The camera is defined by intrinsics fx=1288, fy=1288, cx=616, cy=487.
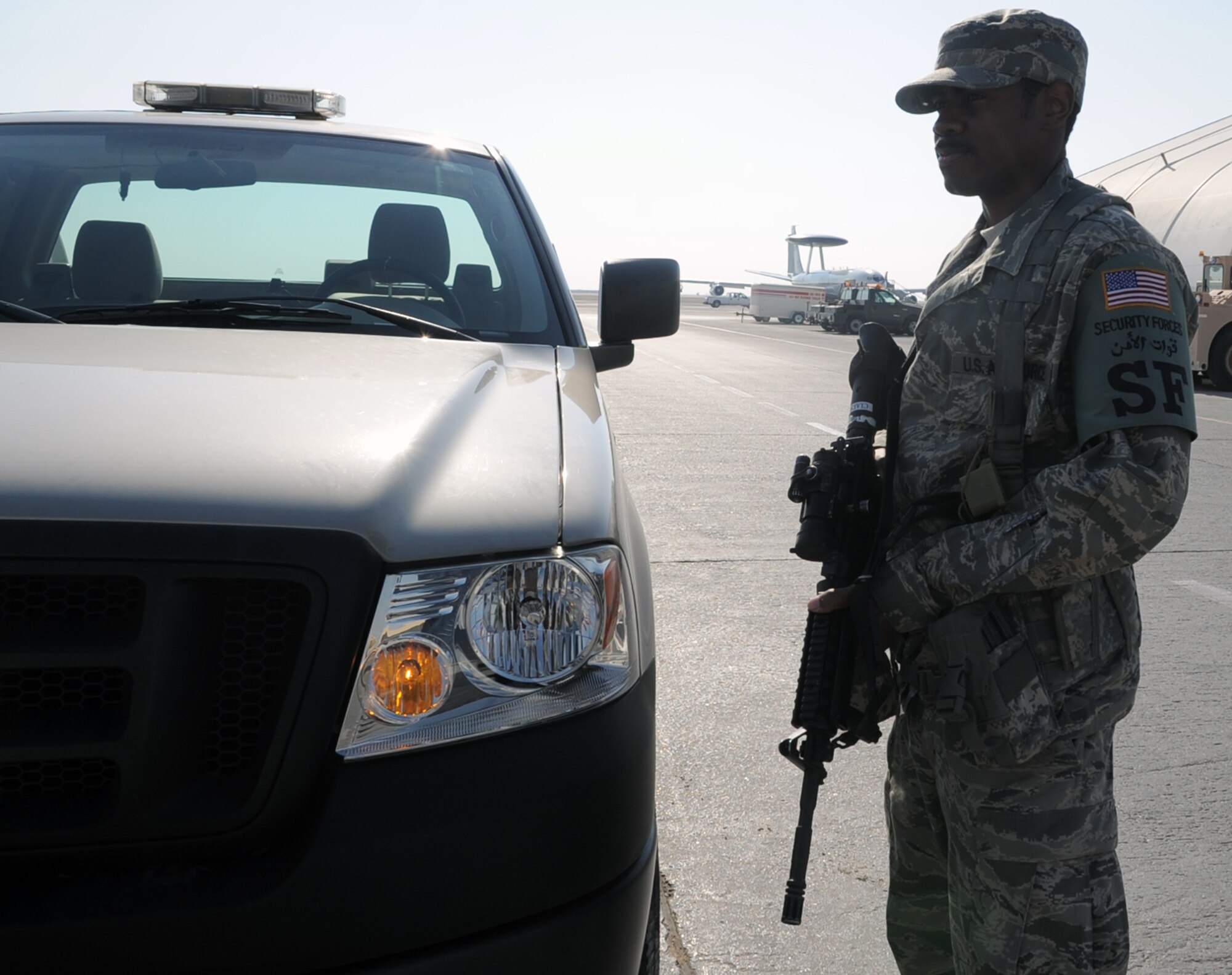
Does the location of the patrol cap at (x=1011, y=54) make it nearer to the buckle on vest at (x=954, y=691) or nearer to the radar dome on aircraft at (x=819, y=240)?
the buckle on vest at (x=954, y=691)

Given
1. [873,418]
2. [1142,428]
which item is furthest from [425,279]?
[1142,428]

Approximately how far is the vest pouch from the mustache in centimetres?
76

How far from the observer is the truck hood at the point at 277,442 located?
167cm

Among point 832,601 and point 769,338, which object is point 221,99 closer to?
point 832,601

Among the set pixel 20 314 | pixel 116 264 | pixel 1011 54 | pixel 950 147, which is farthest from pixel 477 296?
pixel 1011 54

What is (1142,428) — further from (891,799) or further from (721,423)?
(721,423)

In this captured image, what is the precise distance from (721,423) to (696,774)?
30.7ft

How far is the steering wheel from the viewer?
3318 millimetres

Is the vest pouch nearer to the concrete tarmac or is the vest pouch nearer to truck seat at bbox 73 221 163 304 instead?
the concrete tarmac

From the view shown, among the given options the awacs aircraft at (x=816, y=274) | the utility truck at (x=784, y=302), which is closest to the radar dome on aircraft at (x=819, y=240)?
the awacs aircraft at (x=816, y=274)

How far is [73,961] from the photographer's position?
1.52m

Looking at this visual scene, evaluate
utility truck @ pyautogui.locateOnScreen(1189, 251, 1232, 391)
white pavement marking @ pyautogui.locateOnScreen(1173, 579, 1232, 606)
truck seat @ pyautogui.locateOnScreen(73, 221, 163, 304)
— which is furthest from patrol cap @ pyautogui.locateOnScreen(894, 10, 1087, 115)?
utility truck @ pyautogui.locateOnScreen(1189, 251, 1232, 391)

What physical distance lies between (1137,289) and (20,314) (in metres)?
2.12

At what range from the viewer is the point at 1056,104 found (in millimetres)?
2135
